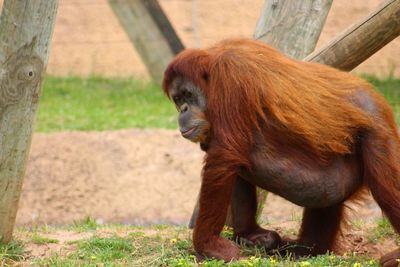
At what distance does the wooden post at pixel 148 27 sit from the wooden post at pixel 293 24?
222 inches

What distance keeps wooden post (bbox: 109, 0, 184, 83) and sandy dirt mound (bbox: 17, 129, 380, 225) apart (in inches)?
81.1

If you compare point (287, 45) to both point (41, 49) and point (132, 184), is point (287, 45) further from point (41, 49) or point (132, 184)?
point (132, 184)

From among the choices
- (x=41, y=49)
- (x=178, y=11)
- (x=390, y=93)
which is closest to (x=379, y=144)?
(x=41, y=49)

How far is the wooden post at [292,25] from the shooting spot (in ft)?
21.3

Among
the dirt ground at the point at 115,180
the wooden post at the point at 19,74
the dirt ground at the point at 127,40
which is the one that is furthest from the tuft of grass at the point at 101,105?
the wooden post at the point at 19,74

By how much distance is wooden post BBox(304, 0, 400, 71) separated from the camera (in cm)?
596

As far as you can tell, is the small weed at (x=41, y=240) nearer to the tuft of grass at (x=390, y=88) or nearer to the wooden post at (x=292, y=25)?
the wooden post at (x=292, y=25)

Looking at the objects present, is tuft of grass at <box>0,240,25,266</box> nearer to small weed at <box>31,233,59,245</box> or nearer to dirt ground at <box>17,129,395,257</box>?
small weed at <box>31,233,59,245</box>

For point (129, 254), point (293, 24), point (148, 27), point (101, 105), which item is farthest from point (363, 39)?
point (101, 105)

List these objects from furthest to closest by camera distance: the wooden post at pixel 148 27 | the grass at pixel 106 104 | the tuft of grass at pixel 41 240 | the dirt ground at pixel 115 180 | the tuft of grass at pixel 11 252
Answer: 1. the wooden post at pixel 148 27
2. the grass at pixel 106 104
3. the dirt ground at pixel 115 180
4. the tuft of grass at pixel 41 240
5. the tuft of grass at pixel 11 252

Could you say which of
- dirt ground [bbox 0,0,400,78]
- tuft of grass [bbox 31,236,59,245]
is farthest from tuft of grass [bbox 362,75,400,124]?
tuft of grass [bbox 31,236,59,245]

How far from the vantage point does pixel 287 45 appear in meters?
6.54

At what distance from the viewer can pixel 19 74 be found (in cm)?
545

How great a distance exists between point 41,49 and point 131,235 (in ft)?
5.00
